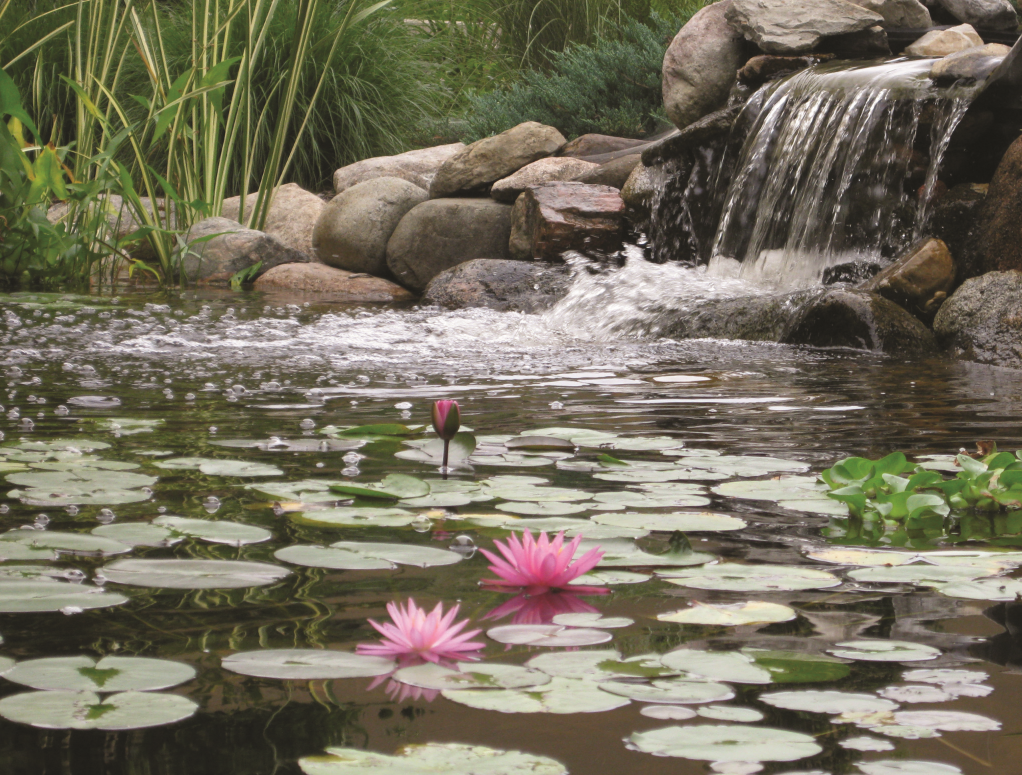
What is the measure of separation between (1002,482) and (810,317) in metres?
2.85

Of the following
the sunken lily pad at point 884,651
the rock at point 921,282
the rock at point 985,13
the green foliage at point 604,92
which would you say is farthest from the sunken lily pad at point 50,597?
the green foliage at point 604,92

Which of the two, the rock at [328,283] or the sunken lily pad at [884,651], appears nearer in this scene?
the sunken lily pad at [884,651]

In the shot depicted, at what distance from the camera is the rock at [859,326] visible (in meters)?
4.08

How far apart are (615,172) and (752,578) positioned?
6.67 metres

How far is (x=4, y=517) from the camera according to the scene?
1338 millimetres

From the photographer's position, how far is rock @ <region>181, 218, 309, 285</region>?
7.30 meters

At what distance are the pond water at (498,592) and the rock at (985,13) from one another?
5626mm

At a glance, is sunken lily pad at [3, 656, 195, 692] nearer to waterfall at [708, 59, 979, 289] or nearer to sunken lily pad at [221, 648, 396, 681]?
sunken lily pad at [221, 648, 396, 681]

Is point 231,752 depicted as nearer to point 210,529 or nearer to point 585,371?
point 210,529

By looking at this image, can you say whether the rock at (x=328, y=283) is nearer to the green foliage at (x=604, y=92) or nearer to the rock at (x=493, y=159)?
the rock at (x=493, y=159)

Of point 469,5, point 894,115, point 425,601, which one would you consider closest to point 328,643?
point 425,601

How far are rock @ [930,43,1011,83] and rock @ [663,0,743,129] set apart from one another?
2.06 m

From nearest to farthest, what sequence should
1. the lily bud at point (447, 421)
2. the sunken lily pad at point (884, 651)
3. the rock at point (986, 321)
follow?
→ the sunken lily pad at point (884, 651) → the lily bud at point (447, 421) → the rock at point (986, 321)

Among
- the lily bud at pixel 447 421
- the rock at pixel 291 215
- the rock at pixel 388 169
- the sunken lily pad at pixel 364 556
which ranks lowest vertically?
the sunken lily pad at pixel 364 556
